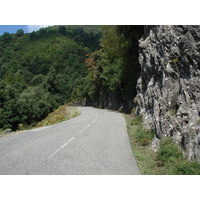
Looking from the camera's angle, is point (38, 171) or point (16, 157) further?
point (16, 157)

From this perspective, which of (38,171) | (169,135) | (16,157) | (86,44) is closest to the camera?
(38,171)

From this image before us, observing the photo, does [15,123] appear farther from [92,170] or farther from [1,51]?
[1,51]

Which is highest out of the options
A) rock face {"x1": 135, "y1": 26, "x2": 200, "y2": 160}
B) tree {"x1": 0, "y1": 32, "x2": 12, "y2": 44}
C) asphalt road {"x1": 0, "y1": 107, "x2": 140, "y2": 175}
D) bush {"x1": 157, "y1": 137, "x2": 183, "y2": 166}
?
tree {"x1": 0, "y1": 32, "x2": 12, "y2": 44}

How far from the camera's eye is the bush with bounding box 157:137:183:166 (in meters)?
6.00

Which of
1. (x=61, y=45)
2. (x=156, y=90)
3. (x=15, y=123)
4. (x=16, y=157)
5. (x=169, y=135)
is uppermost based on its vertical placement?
(x=61, y=45)

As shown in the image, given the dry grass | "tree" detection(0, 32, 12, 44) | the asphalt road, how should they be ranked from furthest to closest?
1. "tree" detection(0, 32, 12, 44)
2. the dry grass
3. the asphalt road

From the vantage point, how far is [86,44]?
12319 cm

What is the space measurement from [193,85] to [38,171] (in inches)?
239

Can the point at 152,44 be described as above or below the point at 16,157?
above

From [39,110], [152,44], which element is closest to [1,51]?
[39,110]

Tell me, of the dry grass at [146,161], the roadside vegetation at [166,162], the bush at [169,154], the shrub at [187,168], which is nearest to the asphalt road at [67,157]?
the dry grass at [146,161]

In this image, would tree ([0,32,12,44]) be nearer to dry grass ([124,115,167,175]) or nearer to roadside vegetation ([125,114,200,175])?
dry grass ([124,115,167,175])

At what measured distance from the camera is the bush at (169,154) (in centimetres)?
600

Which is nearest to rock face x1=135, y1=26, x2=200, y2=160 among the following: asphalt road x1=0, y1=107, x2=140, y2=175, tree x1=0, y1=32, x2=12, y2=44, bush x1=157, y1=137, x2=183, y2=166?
bush x1=157, y1=137, x2=183, y2=166
